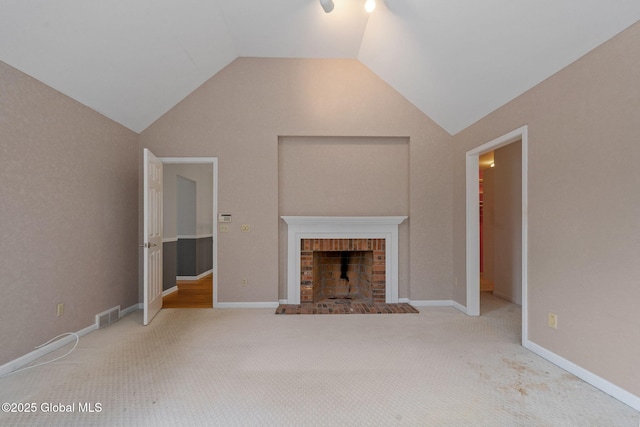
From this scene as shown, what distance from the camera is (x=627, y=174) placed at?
192 cm

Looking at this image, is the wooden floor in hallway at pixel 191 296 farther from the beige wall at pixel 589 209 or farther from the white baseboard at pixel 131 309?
the beige wall at pixel 589 209

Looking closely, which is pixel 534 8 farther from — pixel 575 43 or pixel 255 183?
pixel 255 183

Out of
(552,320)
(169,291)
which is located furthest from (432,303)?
(169,291)

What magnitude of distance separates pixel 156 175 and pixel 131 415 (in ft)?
8.89

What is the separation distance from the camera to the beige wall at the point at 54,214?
2.37m

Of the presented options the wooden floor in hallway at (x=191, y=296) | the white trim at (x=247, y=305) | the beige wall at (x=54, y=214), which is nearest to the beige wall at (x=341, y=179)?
the white trim at (x=247, y=305)

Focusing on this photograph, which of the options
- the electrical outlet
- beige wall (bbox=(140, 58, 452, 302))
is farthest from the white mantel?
the electrical outlet

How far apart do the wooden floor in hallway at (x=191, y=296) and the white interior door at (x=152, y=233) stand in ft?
1.32

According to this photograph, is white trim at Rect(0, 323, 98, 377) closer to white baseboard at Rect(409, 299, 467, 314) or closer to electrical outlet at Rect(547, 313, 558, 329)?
white baseboard at Rect(409, 299, 467, 314)

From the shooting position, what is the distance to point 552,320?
2.49 meters

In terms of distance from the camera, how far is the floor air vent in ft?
10.8

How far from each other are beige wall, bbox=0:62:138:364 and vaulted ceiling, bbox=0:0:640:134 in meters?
0.29

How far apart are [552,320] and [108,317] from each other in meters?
4.33

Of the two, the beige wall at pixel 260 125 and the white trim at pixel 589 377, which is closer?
the white trim at pixel 589 377
